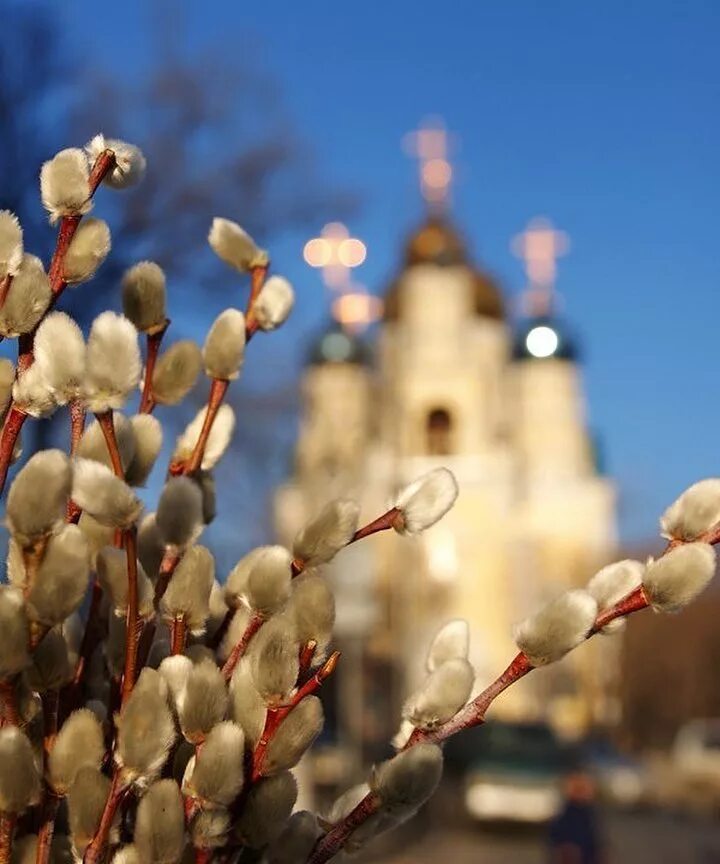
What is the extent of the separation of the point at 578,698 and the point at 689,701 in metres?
10.3

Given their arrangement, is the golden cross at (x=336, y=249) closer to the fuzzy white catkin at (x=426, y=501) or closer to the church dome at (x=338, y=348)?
the fuzzy white catkin at (x=426, y=501)

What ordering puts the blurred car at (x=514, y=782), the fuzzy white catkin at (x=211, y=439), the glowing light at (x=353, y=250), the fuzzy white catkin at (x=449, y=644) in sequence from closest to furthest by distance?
the fuzzy white catkin at (x=449, y=644) → the fuzzy white catkin at (x=211, y=439) → the glowing light at (x=353, y=250) → the blurred car at (x=514, y=782)

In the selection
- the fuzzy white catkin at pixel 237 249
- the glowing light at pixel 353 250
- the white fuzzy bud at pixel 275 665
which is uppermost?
the glowing light at pixel 353 250

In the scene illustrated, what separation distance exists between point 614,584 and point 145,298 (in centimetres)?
82

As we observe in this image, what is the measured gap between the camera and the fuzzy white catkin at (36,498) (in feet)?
5.67

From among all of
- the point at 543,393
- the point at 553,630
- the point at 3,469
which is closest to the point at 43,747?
the point at 3,469

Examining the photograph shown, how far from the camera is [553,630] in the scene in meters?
1.92

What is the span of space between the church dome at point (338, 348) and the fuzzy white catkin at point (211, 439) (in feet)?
132

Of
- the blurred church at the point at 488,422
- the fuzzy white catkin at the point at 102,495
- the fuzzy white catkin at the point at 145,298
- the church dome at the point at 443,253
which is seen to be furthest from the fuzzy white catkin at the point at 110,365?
the church dome at the point at 443,253

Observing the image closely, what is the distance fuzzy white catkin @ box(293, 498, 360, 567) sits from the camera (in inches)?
81.1

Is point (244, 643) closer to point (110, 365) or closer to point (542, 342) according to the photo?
point (110, 365)

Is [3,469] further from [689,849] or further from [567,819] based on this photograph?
[689,849]

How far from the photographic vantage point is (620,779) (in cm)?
2330

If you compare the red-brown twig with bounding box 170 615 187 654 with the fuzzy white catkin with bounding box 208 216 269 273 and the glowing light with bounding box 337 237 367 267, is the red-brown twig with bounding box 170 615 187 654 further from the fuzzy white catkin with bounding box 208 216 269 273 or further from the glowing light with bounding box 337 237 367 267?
the glowing light with bounding box 337 237 367 267
